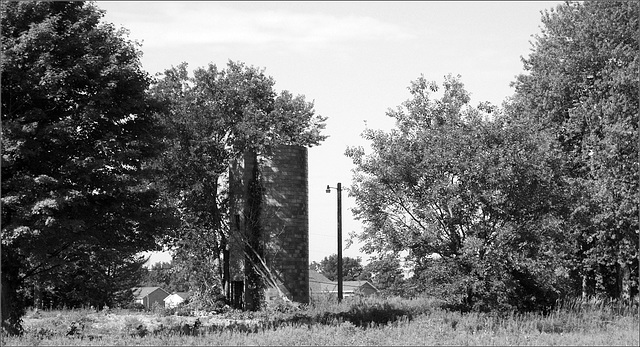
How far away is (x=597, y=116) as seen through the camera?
31000 mm

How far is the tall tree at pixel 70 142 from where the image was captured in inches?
721

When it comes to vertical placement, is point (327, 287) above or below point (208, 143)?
below

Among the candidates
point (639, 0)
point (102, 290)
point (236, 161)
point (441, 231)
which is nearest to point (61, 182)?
point (441, 231)

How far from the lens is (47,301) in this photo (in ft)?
125

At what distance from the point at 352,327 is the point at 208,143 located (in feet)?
48.7

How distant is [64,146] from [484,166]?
11875 millimetres

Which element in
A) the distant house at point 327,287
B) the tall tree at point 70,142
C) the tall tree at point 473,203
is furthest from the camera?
the distant house at point 327,287

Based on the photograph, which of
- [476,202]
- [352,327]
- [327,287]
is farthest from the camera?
[327,287]

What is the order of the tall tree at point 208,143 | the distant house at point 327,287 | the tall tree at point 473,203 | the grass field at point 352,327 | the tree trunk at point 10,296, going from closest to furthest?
the grass field at point 352,327, the tree trunk at point 10,296, the tall tree at point 473,203, the tall tree at point 208,143, the distant house at point 327,287

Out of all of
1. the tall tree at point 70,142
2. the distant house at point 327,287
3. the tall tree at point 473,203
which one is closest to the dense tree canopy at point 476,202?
the tall tree at point 473,203

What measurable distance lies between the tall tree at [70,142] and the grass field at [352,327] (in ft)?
7.48

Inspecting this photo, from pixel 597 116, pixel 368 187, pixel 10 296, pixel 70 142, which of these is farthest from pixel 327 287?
pixel 70 142

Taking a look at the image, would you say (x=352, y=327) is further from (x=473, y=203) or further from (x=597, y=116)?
(x=597, y=116)

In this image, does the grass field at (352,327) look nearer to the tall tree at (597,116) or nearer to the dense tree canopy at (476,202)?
the dense tree canopy at (476,202)
